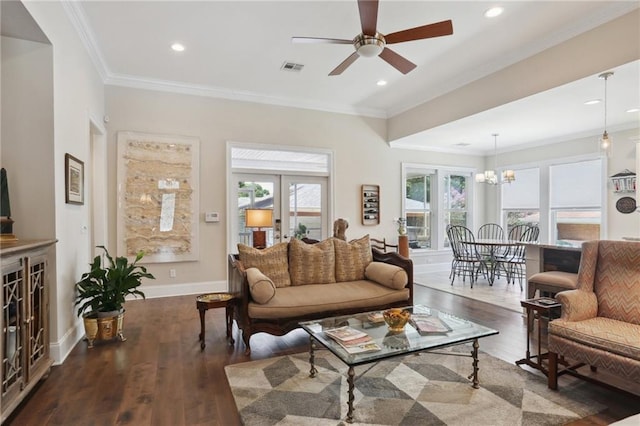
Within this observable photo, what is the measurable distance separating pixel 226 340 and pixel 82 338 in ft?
4.79

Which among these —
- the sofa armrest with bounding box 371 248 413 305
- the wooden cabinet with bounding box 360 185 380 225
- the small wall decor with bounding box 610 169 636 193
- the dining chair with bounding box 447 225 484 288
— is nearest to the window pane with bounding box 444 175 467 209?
the dining chair with bounding box 447 225 484 288

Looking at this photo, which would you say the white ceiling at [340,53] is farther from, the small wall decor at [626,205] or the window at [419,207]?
the window at [419,207]

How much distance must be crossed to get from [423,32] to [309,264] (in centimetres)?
244

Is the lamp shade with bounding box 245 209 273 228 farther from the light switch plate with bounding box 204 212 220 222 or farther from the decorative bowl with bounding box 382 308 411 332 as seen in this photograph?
the decorative bowl with bounding box 382 308 411 332

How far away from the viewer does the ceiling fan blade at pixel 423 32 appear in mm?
2799

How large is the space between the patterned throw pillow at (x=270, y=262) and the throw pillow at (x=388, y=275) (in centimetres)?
94

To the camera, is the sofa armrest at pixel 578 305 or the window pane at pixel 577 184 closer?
the sofa armrest at pixel 578 305

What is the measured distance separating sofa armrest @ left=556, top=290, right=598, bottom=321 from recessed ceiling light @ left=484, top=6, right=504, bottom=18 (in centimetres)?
270

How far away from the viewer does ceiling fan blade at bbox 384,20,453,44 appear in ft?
9.18

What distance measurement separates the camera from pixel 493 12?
3.49m

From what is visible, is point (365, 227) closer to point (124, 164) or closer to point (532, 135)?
point (532, 135)

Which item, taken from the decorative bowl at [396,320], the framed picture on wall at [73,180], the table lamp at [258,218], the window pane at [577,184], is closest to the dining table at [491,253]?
the window pane at [577,184]

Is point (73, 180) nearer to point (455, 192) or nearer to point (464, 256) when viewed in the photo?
point (464, 256)

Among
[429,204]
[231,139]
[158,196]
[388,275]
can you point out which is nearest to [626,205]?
[429,204]
